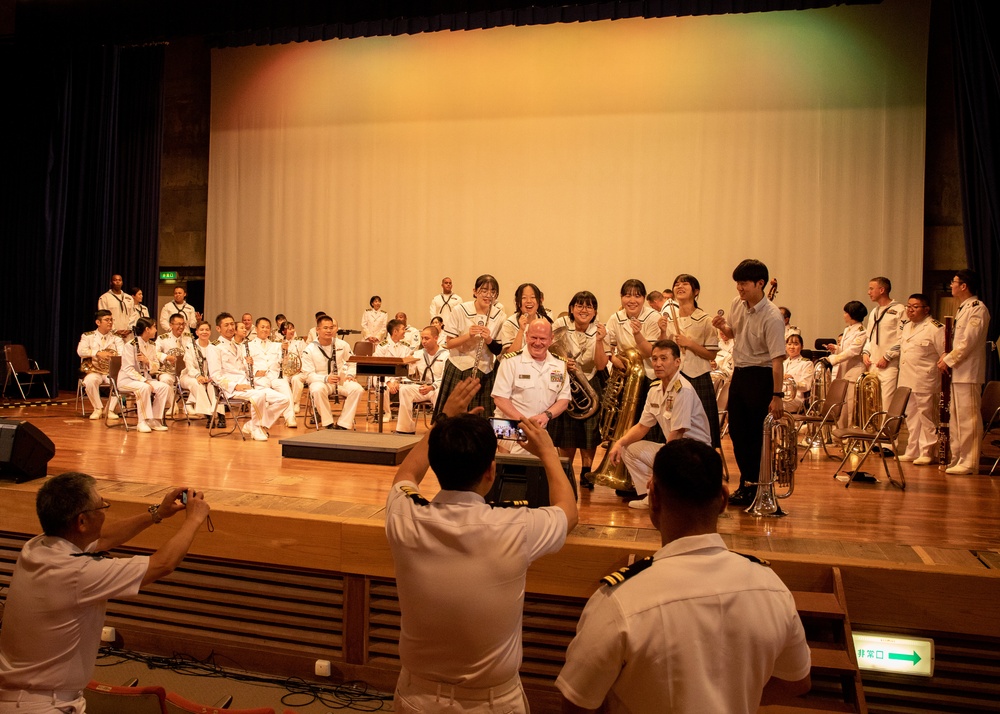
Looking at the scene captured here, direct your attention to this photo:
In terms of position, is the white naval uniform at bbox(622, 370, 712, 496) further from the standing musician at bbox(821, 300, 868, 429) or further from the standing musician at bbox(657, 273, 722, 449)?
the standing musician at bbox(821, 300, 868, 429)

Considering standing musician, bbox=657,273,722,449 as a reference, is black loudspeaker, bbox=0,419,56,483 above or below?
below

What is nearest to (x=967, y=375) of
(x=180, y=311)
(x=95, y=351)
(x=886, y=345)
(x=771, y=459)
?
(x=886, y=345)

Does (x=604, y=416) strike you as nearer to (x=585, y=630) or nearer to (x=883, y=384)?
(x=883, y=384)

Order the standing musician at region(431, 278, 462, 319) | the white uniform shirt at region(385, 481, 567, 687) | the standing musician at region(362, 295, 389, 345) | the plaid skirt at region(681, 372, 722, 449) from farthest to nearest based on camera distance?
the standing musician at region(362, 295, 389, 345) < the standing musician at region(431, 278, 462, 319) < the plaid skirt at region(681, 372, 722, 449) < the white uniform shirt at region(385, 481, 567, 687)

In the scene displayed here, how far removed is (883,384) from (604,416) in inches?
134

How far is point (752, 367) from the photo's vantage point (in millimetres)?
4891

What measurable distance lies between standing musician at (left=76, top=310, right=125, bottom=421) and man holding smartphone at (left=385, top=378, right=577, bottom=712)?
770 cm

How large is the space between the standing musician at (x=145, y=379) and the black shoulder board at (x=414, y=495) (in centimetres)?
656

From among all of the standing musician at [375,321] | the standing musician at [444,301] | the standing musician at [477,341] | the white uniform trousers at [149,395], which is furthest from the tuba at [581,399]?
the standing musician at [375,321]

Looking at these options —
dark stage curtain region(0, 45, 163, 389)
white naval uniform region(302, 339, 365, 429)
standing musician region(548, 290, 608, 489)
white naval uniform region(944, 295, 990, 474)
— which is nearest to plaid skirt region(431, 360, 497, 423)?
standing musician region(548, 290, 608, 489)

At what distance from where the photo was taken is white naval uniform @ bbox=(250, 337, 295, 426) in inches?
329

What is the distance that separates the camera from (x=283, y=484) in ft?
17.9

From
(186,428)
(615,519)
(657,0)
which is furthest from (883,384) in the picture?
(186,428)

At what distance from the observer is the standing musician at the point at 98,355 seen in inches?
360
